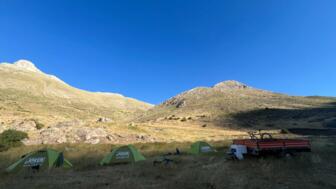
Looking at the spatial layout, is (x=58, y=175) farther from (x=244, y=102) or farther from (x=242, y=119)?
(x=244, y=102)

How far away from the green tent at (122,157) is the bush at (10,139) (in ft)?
46.4

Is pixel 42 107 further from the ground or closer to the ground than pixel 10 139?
further from the ground

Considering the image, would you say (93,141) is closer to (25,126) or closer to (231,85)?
(25,126)

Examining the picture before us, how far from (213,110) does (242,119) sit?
18.1 metres

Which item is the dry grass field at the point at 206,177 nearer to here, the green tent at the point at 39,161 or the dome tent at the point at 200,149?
the green tent at the point at 39,161

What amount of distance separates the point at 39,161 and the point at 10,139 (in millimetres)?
14104

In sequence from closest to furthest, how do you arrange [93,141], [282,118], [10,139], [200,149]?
[200,149]
[10,139]
[93,141]
[282,118]

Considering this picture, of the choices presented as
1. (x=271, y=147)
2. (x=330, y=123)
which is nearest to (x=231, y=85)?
(x=330, y=123)

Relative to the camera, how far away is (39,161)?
15.5 metres

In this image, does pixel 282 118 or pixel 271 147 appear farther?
pixel 282 118

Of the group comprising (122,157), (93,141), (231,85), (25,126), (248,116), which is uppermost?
(231,85)

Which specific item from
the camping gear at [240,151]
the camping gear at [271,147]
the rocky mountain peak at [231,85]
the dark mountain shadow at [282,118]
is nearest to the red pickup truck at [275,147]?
the camping gear at [271,147]

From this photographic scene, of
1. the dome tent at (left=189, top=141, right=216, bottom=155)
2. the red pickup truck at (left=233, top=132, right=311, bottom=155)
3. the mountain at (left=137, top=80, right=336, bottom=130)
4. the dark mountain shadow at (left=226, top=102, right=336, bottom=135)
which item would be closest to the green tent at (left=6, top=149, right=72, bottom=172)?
the dome tent at (left=189, top=141, right=216, bottom=155)

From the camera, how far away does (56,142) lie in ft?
97.2
